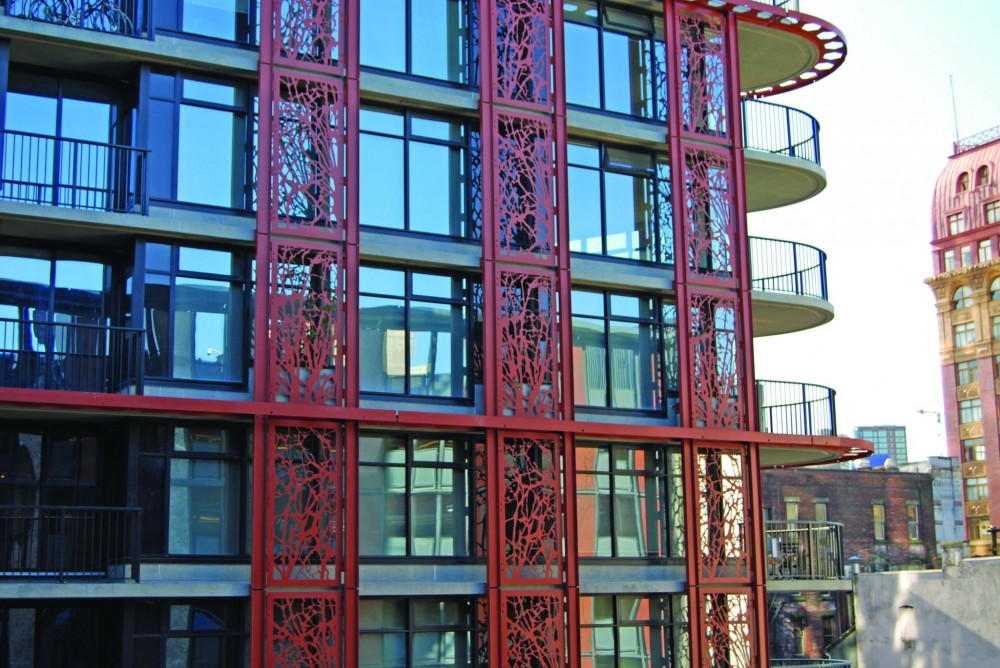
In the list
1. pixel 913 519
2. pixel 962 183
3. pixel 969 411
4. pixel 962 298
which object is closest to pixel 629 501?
pixel 913 519

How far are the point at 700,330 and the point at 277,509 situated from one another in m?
9.70

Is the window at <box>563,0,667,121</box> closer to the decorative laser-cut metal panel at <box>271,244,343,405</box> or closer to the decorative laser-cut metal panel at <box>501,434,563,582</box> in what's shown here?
the decorative laser-cut metal panel at <box>271,244,343,405</box>

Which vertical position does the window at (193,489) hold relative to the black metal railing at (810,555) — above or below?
above

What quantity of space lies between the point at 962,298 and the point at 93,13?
77171 millimetres

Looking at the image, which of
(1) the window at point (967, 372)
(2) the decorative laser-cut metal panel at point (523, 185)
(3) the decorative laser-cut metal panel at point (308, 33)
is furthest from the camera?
(1) the window at point (967, 372)

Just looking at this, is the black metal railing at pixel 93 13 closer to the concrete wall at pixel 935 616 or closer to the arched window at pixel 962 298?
the concrete wall at pixel 935 616

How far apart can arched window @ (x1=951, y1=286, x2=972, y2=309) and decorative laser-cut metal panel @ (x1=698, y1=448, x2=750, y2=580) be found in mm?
68486

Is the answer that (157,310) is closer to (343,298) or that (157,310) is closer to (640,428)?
(343,298)

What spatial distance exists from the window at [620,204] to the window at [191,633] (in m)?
10.1

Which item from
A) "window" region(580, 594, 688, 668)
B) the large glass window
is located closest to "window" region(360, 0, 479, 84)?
the large glass window

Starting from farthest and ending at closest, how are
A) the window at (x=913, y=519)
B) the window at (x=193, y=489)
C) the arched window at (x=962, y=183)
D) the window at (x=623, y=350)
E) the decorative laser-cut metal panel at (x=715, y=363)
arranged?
1. the arched window at (x=962, y=183)
2. the window at (x=913, y=519)
3. the decorative laser-cut metal panel at (x=715, y=363)
4. the window at (x=623, y=350)
5. the window at (x=193, y=489)

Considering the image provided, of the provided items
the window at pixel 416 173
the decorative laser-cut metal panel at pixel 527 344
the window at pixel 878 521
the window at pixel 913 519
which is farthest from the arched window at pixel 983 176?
the decorative laser-cut metal panel at pixel 527 344

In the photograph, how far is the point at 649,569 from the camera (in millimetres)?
28078

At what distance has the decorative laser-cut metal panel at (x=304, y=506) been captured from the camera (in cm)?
2386
